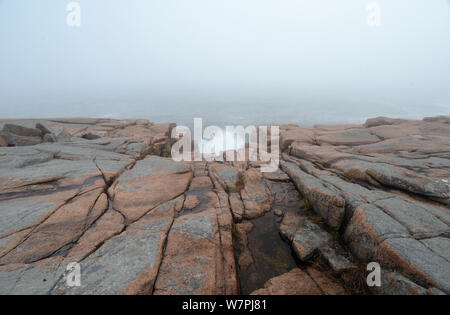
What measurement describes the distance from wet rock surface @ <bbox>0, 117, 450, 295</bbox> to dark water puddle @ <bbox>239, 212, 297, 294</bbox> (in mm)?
35

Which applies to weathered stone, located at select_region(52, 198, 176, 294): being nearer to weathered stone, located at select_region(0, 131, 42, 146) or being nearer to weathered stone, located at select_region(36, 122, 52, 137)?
weathered stone, located at select_region(0, 131, 42, 146)

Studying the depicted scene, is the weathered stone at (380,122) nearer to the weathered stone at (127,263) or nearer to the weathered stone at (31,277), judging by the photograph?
the weathered stone at (127,263)

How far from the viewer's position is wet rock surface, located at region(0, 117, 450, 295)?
13.8ft

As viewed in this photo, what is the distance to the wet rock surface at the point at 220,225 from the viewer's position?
4.20 m

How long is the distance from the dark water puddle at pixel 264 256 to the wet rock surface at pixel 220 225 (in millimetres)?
35

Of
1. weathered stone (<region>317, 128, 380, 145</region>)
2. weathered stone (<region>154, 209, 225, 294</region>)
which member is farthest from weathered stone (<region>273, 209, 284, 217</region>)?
weathered stone (<region>317, 128, 380, 145</region>)

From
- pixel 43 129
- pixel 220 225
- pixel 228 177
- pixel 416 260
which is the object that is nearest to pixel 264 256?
pixel 220 225

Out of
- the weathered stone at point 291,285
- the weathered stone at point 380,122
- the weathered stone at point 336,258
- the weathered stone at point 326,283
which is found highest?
the weathered stone at point 380,122

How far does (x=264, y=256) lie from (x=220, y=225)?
1.70 meters

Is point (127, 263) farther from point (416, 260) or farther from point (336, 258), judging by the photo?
point (416, 260)

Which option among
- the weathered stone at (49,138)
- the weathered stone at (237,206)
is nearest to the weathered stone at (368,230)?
the weathered stone at (237,206)
